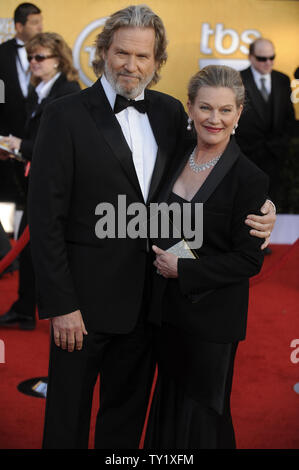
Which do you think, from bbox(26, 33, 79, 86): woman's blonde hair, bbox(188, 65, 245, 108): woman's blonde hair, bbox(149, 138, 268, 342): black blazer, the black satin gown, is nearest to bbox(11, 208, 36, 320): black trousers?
bbox(26, 33, 79, 86): woman's blonde hair

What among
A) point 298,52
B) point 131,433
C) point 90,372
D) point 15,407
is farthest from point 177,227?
point 298,52

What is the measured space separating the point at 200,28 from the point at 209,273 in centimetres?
542

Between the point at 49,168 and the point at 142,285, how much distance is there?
474 millimetres

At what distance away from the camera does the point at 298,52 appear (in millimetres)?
7281

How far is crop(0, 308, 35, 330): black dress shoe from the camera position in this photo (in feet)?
14.5

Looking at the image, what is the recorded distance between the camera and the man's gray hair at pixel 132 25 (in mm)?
2104

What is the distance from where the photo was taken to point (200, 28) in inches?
275

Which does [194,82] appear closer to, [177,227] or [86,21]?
[177,227]

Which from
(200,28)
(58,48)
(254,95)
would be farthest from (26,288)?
(200,28)

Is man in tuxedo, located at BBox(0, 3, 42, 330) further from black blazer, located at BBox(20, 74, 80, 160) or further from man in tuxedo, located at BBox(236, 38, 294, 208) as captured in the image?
man in tuxedo, located at BBox(236, 38, 294, 208)

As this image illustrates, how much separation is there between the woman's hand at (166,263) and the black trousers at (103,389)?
24cm

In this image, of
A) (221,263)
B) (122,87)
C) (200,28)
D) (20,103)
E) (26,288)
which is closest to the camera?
(221,263)

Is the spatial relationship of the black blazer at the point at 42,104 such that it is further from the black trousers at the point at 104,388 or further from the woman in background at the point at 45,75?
the black trousers at the point at 104,388

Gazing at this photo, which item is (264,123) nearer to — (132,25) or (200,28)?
(200,28)
